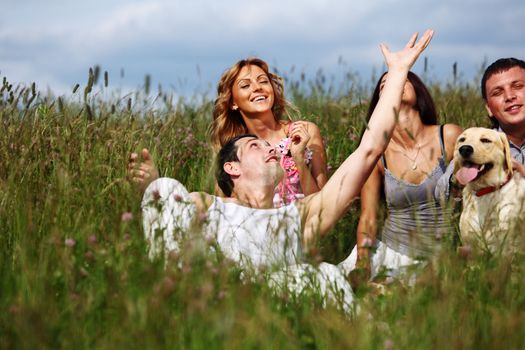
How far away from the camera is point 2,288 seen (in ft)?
9.27

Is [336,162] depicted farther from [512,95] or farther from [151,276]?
[151,276]

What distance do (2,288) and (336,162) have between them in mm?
3890

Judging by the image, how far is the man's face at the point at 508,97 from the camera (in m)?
4.70

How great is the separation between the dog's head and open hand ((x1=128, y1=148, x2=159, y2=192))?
1.79 meters

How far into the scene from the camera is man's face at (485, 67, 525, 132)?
4.70 metres

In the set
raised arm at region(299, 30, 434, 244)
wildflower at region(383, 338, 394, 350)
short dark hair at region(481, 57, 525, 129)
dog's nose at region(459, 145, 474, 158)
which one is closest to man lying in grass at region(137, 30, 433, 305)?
raised arm at region(299, 30, 434, 244)

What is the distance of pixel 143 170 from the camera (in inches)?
143

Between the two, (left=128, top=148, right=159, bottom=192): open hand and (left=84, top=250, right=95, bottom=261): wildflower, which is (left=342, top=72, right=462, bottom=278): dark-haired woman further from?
(left=84, top=250, right=95, bottom=261): wildflower

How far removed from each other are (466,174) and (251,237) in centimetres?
148

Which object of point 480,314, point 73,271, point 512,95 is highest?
point 512,95

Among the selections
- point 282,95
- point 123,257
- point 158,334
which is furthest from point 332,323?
point 282,95

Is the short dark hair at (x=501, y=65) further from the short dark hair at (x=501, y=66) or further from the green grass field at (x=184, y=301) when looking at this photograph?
the green grass field at (x=184, y=301)

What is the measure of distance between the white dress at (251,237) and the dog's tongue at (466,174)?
4.14 ft

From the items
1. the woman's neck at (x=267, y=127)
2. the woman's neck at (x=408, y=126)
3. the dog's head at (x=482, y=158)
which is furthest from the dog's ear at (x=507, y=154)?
the woman's neck at (x=267, y=127)
